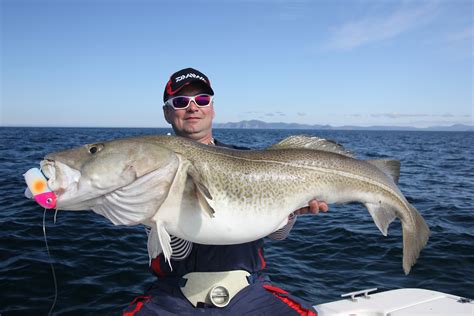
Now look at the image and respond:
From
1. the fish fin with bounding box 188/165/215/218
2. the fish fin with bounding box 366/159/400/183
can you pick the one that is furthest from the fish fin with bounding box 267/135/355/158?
the fish fin with bounding box 188/165/215/218

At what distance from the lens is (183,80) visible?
14.2ft

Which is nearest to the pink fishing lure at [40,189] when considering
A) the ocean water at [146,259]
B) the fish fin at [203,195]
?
the fish fin at [203,195]

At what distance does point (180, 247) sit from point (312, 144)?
169cm

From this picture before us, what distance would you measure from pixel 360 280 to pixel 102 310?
190 inches

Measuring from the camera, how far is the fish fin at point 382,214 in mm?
4078

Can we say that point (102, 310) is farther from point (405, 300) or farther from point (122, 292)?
point (405, 300)

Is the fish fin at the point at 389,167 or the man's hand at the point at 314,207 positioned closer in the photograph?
the man's hand at the point at 314,207

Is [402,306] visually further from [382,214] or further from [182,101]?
[182,101]

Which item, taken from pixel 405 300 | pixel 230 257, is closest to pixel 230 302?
pixel 230 257

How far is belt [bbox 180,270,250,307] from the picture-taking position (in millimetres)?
3619

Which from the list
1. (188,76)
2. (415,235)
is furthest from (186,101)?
(415,235)

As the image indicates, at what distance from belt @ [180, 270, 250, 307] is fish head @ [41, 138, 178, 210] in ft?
3.56

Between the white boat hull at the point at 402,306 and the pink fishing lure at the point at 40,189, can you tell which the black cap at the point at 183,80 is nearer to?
the pink fishing lure at the point at 40,189

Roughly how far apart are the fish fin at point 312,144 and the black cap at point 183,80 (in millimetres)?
1188
